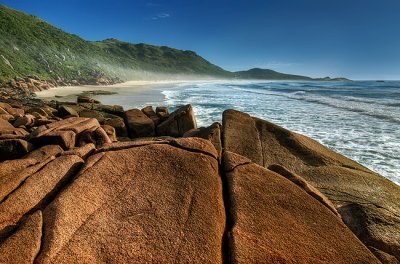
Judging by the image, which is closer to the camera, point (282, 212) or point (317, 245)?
point (317, 245)

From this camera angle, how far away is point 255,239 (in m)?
2.96

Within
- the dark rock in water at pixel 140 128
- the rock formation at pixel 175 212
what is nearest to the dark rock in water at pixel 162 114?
the dark rock in water at pixel 140 128

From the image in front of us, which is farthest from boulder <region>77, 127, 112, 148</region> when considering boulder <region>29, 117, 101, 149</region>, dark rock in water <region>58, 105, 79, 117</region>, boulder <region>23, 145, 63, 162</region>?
dark rock in water <region>58, 105, 79, 117</region>

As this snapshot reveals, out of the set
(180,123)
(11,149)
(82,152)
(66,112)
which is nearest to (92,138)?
(11,149)

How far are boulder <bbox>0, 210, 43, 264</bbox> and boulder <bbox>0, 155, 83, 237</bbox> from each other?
23cm

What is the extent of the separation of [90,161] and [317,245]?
326 cm

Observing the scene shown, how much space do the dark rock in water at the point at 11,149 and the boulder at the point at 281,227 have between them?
13.9ft

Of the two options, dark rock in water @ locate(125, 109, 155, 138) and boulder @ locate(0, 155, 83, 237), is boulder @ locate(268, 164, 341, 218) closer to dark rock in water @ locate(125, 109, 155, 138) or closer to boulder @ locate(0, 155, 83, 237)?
boulder @ locate(0, 155, 83, 237)

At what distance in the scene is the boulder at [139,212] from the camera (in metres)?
2.68

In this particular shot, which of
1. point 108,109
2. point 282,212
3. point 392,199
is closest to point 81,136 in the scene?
point 282,212

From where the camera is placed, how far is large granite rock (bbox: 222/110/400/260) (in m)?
3.77

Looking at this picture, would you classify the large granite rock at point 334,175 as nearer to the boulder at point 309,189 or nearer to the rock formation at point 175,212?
the rock formation at point 175,212

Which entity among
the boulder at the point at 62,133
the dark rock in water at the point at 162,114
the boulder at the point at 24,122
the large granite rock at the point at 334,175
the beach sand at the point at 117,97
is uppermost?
the boulder at the point at 62,133

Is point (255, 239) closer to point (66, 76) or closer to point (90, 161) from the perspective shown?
point (90, 161)
